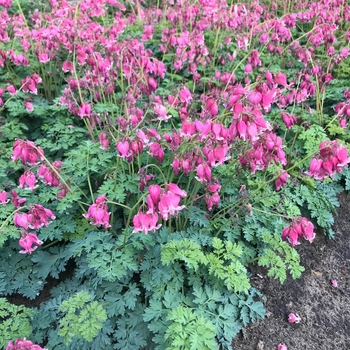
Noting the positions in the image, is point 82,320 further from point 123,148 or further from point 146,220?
point 123,148

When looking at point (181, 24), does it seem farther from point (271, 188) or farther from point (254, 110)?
point (254, 110)

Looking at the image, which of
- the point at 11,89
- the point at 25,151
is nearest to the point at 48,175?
the point at 25,151

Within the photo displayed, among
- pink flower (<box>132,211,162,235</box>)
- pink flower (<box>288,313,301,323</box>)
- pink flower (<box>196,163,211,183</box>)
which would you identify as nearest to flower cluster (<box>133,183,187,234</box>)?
pink flower (<box>132,211,162,235</box>)

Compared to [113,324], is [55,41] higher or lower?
higher

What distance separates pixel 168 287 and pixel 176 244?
1.06 ft

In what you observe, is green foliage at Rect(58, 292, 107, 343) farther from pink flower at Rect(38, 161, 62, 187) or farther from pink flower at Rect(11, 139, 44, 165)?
pink flower at Rect(11, 139, 44, 165)

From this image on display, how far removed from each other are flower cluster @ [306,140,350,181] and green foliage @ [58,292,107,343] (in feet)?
5.22

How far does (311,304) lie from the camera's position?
3.24m

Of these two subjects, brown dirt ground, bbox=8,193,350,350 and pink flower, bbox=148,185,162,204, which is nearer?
pink flower, bbox=148,185,162,204

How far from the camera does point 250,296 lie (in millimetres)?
2969

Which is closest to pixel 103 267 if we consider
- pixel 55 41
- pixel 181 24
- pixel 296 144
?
pixel 296 144

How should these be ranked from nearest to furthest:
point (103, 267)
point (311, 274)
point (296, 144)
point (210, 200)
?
1. point (103, 267)
2. point (210, 200)
3. point (311, 274)
4. point (296, 144)

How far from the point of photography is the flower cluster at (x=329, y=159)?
2.16 meters

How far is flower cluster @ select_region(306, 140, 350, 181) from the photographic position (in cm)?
216
